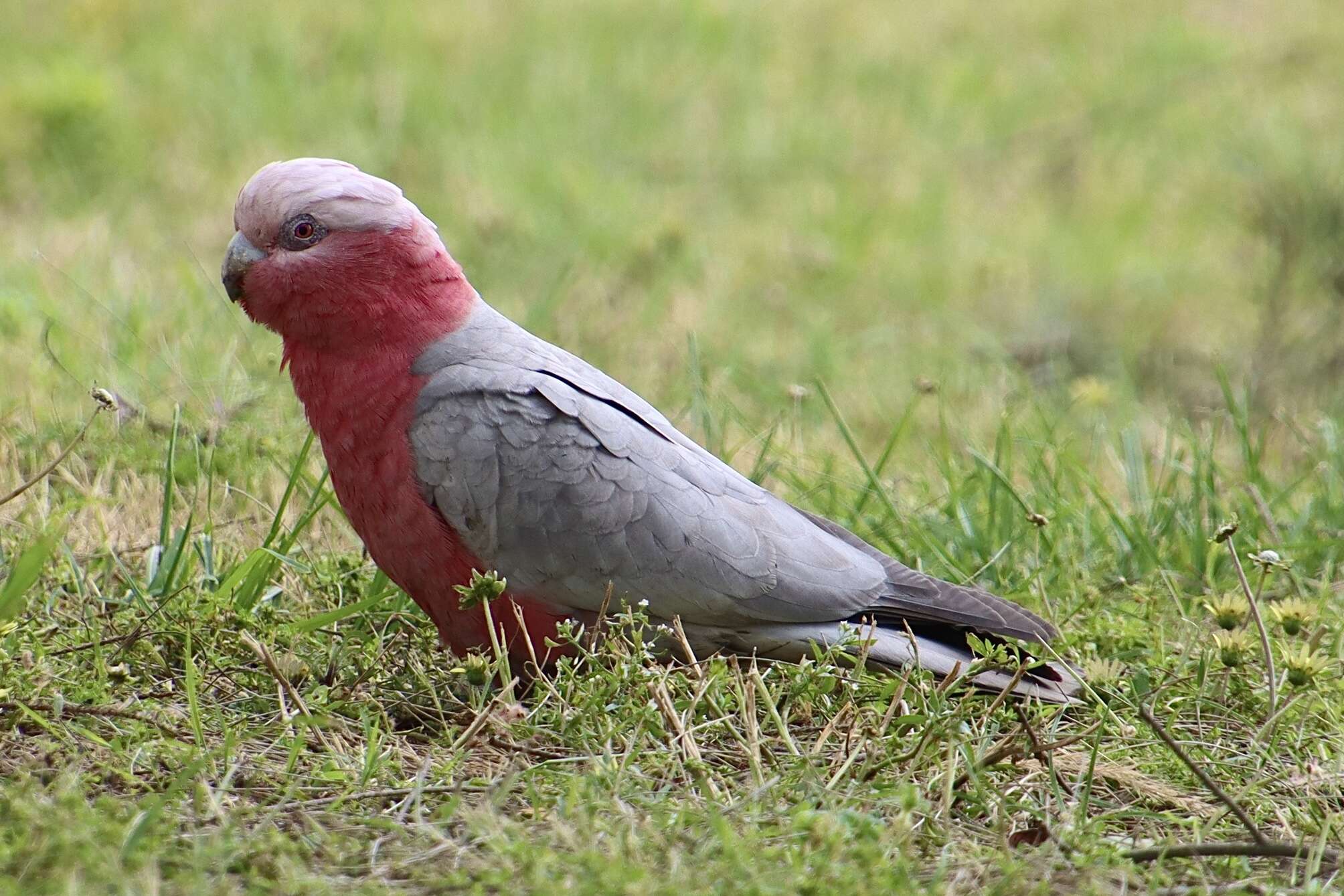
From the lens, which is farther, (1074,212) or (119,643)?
(1074,212)

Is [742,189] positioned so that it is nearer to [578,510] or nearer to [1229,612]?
[578,510]

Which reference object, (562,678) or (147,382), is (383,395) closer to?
(562,678)

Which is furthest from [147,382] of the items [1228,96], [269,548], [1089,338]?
[1228,96]

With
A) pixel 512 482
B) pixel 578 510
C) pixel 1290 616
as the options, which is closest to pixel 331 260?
pixel 512 482

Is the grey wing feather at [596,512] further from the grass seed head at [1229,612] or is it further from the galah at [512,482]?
the grass seed head at [1229,612]

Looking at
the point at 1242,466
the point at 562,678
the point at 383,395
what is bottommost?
the point at 1242,466

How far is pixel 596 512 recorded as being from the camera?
308 cm

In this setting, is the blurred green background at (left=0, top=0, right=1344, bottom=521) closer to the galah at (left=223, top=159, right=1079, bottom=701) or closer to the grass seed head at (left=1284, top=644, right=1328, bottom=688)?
the galah at (left=223, top=159, right=1079, bottom=701)

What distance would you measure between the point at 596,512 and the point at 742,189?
4.74 metres

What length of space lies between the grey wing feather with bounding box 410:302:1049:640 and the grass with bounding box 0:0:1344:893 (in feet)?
0.63

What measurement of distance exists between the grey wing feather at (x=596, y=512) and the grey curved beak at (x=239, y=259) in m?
0.44

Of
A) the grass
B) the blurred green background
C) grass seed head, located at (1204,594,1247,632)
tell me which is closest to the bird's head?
the grass

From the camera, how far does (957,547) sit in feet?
12.9

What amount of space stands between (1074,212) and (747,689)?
223 inches
